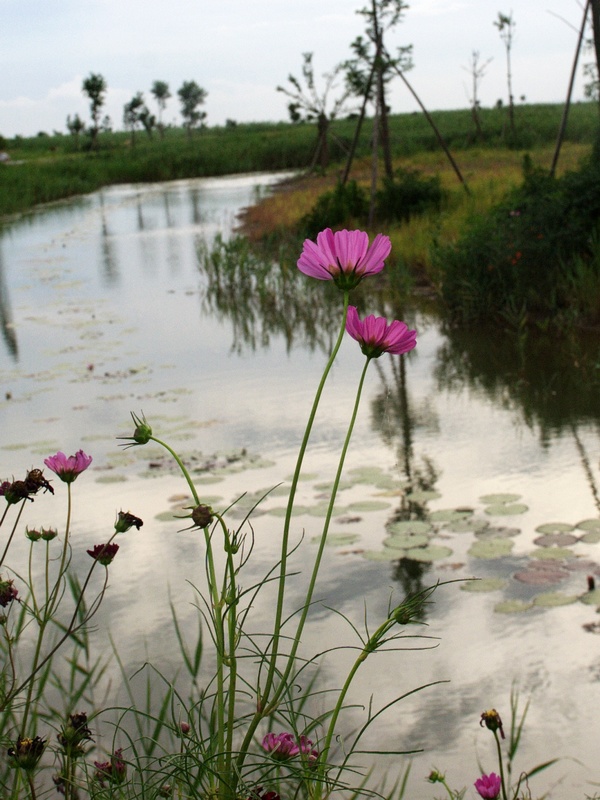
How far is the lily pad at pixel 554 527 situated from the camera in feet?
10.5

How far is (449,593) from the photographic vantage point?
288 centimetres

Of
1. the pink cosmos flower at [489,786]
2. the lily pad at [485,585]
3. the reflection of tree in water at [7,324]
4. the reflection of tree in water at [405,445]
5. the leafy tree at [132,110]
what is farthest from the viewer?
the leafy tree at [132,110]

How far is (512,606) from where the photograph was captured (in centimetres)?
272

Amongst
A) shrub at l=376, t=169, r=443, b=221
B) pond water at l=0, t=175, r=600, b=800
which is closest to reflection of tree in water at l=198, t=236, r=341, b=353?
pond water at l=0, t=175, r=600, b=800

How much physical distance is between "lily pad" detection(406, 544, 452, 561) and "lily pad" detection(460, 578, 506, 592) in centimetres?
18

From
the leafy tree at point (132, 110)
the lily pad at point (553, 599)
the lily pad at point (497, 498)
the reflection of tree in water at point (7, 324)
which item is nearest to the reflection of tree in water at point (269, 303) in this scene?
the reflection of tree in water at point (7, 324)

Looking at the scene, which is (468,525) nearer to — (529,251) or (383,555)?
(383,555)

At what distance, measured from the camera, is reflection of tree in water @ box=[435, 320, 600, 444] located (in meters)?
4.69

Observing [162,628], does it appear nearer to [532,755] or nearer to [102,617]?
[102,617]

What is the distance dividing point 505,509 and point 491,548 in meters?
0.34

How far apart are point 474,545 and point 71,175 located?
96.6ft

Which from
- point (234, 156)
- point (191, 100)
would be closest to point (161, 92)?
point (191, 100)

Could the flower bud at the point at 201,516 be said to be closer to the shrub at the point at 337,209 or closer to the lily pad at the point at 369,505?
the lily pad at the point at 369,505

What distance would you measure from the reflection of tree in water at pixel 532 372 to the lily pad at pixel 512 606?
61.4 inches
